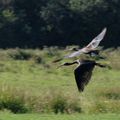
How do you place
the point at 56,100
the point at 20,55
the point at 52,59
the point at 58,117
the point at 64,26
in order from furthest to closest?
the point at 64,26 < the point at 20,55 < the point at 52,59 < the point at 56,100 < the point at 58,117

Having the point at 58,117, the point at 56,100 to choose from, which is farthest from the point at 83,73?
the point at 56,100

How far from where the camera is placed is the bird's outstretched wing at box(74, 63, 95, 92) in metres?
7.40

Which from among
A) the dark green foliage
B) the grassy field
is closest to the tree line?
the dark green foliage

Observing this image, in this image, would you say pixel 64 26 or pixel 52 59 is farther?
pixel 64 26

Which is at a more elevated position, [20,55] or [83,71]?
[83,71]

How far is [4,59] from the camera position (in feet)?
117

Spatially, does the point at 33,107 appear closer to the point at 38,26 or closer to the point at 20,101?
the point at 20,101

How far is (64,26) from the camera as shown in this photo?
5731 centimetres

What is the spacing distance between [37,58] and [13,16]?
75.6 ft

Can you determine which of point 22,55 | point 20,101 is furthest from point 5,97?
point 22,55

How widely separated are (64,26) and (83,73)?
164 ft

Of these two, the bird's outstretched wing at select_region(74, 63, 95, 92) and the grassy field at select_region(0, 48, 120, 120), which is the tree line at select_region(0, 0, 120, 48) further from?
the bird's outstretched wing at select_region(74, 63, 95, 92)

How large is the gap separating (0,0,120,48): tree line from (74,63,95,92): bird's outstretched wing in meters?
48.7

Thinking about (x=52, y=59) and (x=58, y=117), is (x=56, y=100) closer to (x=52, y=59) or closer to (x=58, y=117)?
(x=58, y=117)
